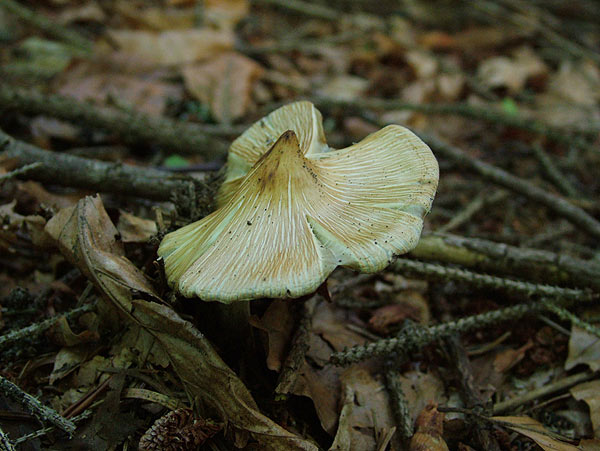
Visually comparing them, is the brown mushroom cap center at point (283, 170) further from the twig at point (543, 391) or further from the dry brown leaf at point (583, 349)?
the dry brown leaf at point (583, 349)

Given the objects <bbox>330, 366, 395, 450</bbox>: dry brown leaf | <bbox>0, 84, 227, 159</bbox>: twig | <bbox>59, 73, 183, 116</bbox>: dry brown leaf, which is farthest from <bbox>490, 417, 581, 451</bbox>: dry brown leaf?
<bbox>59, 73, 183, 116</bbox>: dry brown leaf

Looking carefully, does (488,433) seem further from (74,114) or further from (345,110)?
(74,114)

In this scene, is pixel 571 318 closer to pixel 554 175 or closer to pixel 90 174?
pixel 554 175

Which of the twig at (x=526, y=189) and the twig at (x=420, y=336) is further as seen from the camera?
the twig at (x=526, y=189)

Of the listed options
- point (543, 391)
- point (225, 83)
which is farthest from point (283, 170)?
point (225, 83)

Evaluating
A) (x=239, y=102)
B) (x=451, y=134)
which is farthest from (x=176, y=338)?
(x=451, y=134)

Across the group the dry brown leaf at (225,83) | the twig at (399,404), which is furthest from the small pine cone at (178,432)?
the dry brown leaf at (225,83)

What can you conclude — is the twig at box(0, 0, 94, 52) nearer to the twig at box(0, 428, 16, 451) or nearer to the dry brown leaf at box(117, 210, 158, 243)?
the dry brown leaf at box(117, 210, 158, 243)
